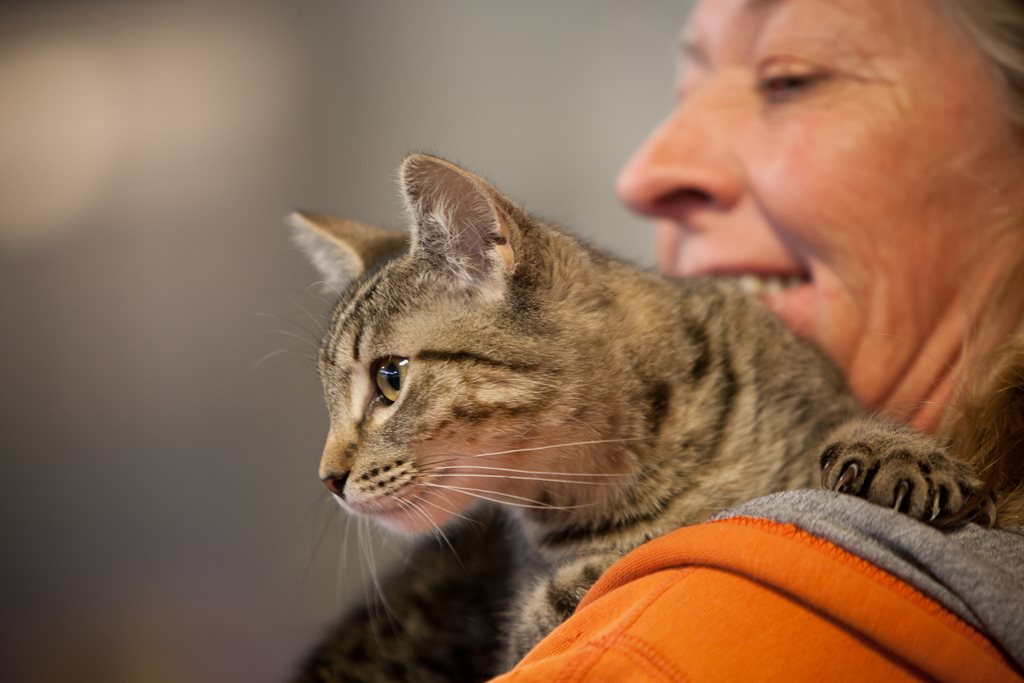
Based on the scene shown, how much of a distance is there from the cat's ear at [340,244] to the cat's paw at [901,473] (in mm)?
612

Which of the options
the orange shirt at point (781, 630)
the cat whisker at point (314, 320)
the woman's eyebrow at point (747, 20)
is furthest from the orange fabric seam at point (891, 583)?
the woman's eyebrow at point (747, 20)

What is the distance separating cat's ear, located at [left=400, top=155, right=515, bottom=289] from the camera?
0.87m

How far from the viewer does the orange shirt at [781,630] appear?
0.56m

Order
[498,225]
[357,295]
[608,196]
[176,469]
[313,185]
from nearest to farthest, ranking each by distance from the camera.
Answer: [498,225] < [357,295] < [176,469] < [313,185] < [608,196]

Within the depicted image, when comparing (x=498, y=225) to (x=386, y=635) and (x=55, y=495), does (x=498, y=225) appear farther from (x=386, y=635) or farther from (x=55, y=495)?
(x=55, y=495)

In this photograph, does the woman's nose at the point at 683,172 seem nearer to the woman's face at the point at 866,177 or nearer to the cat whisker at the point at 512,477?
the woman's face at the point at 866,177

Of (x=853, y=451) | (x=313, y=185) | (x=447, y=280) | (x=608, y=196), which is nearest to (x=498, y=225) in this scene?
(x=447, y=280)

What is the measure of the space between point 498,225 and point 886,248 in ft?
2.02

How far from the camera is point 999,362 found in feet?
2.67

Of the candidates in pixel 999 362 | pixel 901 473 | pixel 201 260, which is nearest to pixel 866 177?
A: pixel 999 362

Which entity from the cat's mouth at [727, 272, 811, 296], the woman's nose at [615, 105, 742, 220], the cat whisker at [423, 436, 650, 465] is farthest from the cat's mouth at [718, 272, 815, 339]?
the cat whisker at [423, 436, 650, 465]

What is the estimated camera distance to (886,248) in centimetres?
117

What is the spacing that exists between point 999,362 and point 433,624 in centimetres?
75

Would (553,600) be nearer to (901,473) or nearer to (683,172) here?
(901,473)
